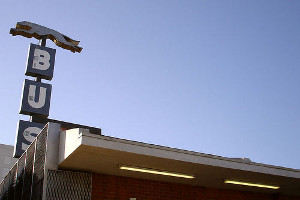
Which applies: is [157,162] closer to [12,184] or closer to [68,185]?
[68,185]

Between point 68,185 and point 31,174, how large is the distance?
186 cm

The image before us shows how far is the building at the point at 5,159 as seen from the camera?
49125 mm

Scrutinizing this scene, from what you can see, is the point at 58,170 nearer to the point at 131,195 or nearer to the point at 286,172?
the point at 131,195

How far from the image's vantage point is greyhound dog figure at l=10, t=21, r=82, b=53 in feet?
86.3

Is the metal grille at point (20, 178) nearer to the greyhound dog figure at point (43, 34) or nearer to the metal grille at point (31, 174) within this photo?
the metal grille at point (31, 174)

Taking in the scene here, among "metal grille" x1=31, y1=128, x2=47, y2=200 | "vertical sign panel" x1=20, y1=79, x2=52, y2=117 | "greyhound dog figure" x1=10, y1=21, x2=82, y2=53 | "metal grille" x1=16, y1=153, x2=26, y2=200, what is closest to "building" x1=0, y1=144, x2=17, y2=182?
"greyhound dog figure" x1=10, y1=21, x2=82, y2=53

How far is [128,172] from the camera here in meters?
12.7

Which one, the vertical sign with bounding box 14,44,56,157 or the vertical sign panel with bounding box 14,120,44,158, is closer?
the vertical sign panel with bounding box 14,120,44,158

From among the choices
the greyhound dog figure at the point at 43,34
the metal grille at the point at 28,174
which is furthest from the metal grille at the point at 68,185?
the greyhound dog figure at the point at 43,34

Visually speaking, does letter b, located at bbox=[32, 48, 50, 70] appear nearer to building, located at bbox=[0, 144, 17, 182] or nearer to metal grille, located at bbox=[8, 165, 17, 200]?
metal grille, located at bbox=[8, 165, 17, 200]

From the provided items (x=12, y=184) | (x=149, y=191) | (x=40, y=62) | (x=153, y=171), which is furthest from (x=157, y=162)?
(x=40, y=62)

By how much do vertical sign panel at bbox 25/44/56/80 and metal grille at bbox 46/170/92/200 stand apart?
1492 cm

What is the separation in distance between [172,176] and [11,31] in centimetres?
1679

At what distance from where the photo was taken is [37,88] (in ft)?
82.7
